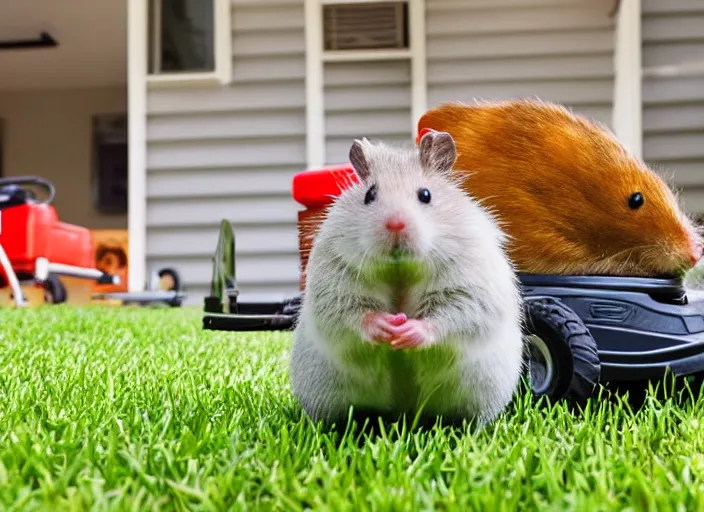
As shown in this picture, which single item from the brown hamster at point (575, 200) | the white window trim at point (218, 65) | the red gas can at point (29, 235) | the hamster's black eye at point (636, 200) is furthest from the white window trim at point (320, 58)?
the hamster's black eye at point (636, 200)

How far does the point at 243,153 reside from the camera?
4520 mm

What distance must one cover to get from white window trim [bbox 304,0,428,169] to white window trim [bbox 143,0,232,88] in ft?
1.77

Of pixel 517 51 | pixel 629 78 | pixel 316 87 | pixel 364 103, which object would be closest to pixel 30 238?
pixel 316 87

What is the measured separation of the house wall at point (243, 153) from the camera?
4.47m

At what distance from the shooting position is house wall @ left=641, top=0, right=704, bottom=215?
4.23 meters

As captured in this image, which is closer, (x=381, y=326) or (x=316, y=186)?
(x=381, y=326)

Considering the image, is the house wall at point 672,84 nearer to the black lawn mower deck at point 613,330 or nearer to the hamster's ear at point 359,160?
the black lawn mower deck at point 613,330

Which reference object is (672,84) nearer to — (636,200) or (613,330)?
(636,200)

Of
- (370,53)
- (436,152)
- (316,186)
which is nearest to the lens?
(436,152)

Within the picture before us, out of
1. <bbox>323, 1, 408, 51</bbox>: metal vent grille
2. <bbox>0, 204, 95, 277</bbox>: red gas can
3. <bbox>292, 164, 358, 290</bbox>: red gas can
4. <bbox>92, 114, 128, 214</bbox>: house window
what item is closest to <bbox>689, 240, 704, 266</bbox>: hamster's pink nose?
<bbox>292, 164, 358, 290</bbox>: red gas can

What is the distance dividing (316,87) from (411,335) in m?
3.79

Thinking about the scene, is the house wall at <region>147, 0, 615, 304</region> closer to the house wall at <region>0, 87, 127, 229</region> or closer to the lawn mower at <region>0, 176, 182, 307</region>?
the lawn mower at <region>0, 176, 182, 307</region>

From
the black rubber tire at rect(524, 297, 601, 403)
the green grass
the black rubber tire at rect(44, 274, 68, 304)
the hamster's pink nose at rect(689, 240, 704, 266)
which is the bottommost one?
the black rubber tire at rect(44, 274, 68, 304)

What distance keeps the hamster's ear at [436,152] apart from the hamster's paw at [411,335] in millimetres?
258
